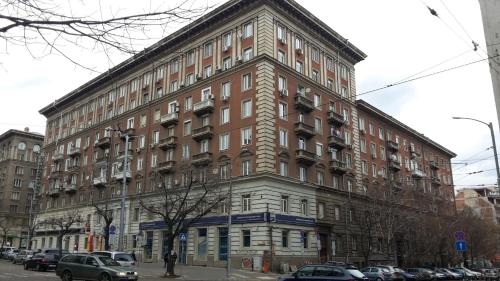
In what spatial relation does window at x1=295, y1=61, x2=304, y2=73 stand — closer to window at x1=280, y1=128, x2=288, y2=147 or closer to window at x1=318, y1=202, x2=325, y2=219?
window at x1=280, y1=128, x2=288, y2=147

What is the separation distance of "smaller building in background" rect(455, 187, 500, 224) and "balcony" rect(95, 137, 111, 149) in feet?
288

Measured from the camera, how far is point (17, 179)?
9931 centimetres

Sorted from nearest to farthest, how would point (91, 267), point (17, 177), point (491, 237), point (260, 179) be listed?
point (91, 267), point (260, 179), point (491, 237), point (17, 177)

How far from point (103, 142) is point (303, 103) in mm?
30426

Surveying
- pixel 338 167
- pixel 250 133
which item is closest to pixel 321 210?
pixel 338 167

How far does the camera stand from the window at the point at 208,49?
169 ft

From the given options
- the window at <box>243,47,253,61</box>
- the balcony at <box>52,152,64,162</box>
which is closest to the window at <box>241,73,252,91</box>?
the window at <box>243,47,253,61</box>

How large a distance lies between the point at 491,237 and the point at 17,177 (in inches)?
3680

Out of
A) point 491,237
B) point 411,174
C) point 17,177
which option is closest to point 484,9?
point 411,174

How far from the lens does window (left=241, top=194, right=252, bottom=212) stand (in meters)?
43.0

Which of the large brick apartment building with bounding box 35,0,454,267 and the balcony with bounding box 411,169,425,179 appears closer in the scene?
the large brick apartment building with bounding box 35,0,454,267

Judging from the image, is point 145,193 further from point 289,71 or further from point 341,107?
point 341,107

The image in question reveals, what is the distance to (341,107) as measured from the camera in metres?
56.0

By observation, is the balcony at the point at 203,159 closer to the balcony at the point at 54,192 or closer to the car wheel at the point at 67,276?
the car wheel at the point at 67,276
